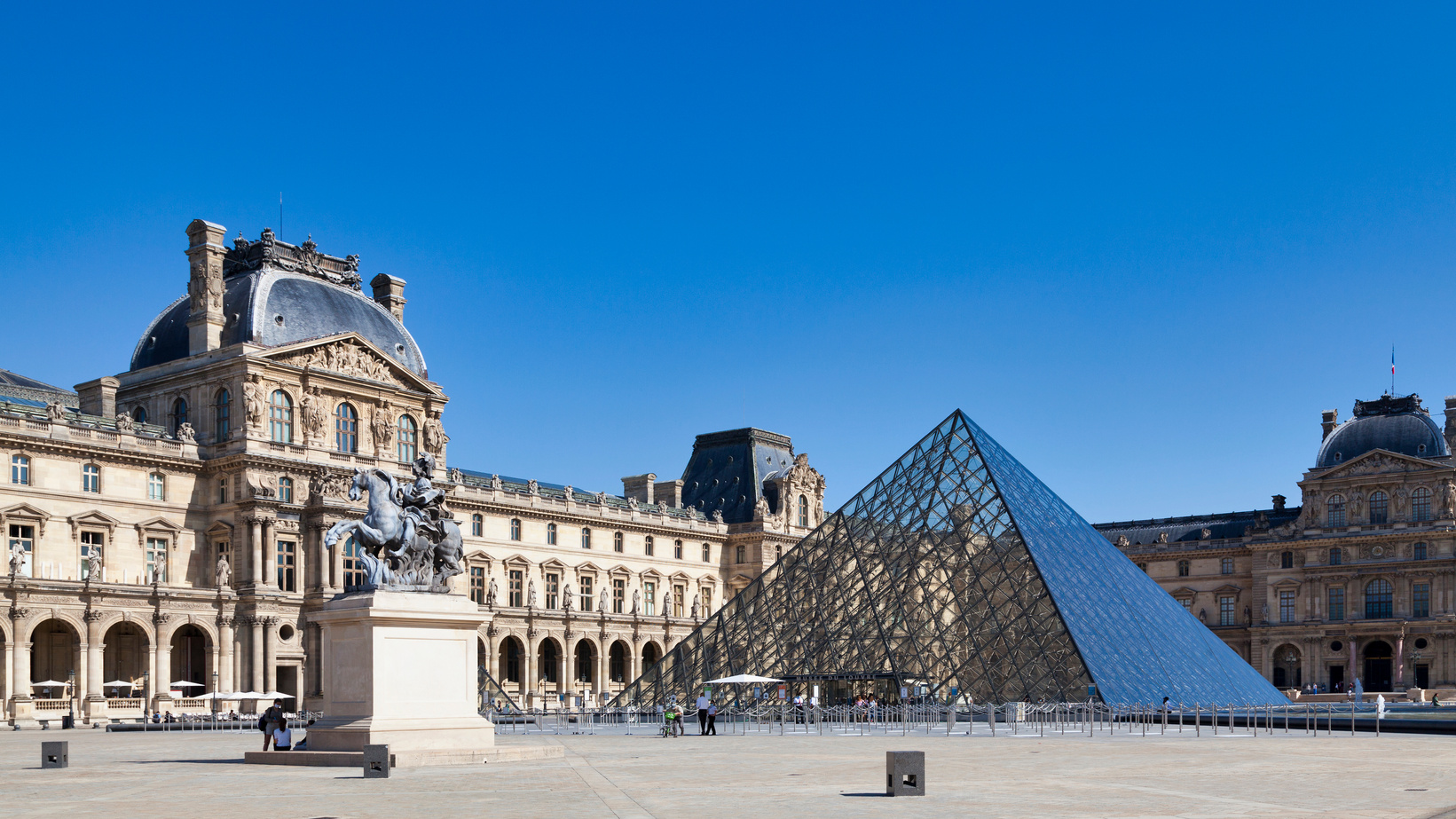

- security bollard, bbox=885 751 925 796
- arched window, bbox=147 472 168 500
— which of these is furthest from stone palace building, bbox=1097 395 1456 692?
security bollard, bbox=885 751 925 796

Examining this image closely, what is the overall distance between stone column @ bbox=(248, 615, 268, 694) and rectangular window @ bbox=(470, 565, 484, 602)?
12754mm

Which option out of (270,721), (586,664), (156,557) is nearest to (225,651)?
(156,557)

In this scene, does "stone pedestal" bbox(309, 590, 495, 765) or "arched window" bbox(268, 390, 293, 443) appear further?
"arched window" bbox(268, 390, 293, 443)

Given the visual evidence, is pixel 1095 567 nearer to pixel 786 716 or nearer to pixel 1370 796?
pixel 786 716

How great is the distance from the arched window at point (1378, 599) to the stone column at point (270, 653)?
196 feet

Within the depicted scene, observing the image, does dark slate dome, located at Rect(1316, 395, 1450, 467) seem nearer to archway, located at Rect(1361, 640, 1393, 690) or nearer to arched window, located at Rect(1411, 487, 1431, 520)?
arched window, located at Rect(1411, 487, 1431, 520)

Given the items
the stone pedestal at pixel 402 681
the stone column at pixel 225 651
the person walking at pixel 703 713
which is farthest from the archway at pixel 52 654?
the stone pedestal at pixel 402 681

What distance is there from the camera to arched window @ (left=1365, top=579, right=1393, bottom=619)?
8725 centimetres

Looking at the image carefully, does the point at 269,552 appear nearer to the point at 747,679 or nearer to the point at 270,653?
the point at 270,653

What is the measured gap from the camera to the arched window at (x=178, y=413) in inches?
2334

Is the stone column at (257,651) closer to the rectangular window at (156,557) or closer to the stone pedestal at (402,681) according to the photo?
the rectangular window at (156,557)

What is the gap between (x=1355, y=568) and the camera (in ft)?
288

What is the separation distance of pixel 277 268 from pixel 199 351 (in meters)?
4.55

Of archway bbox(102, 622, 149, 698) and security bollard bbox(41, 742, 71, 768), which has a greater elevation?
security bollard bbox(41, 742, 71, 768)
